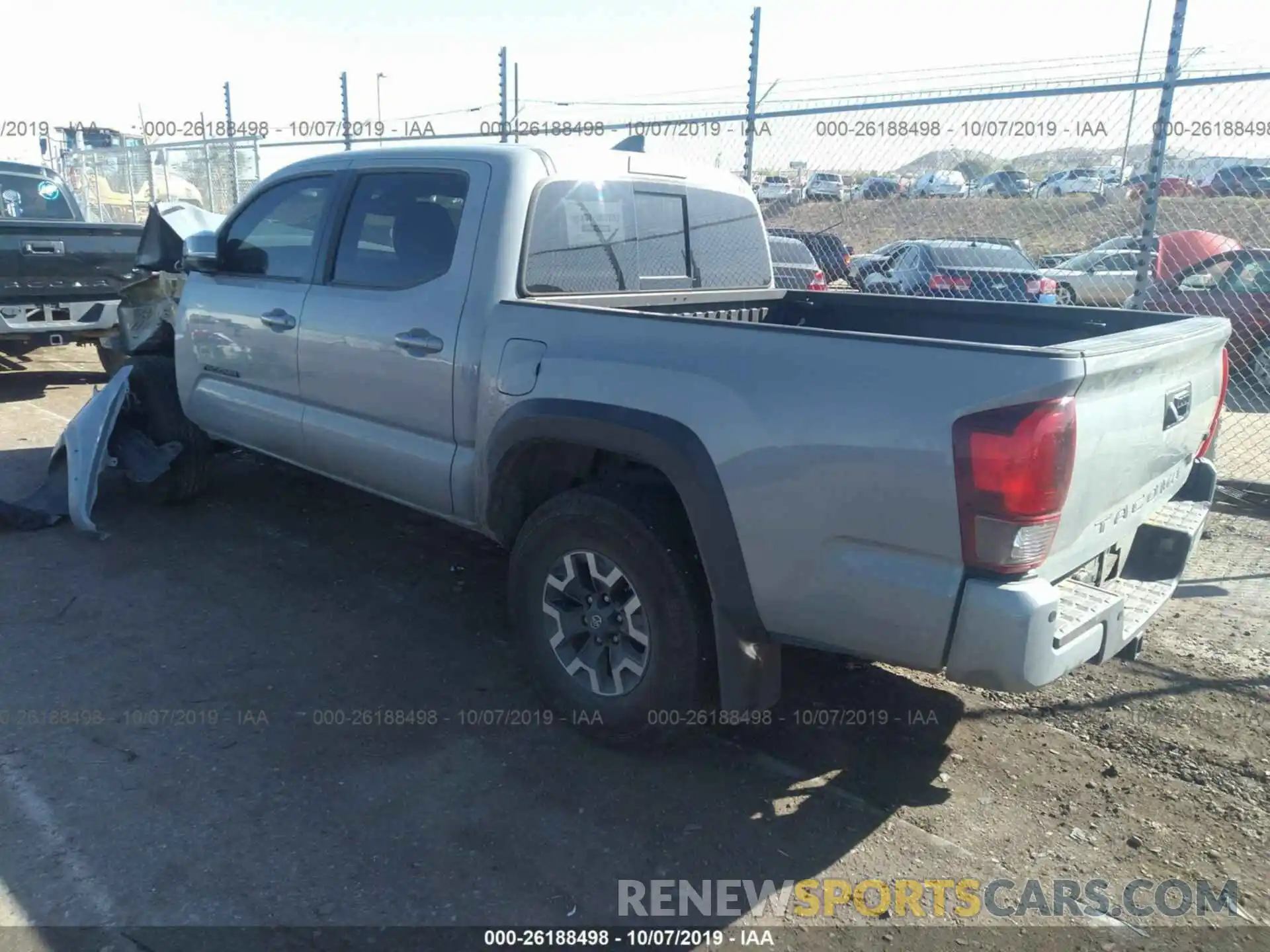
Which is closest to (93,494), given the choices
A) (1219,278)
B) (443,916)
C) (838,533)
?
(443,916)

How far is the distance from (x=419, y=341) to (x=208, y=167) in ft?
39.6

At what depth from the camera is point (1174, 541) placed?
324 centimetres

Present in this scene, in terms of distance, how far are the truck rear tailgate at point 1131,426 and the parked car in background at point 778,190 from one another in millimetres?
5556

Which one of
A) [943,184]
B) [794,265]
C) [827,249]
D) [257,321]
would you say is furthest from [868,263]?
[257,321]

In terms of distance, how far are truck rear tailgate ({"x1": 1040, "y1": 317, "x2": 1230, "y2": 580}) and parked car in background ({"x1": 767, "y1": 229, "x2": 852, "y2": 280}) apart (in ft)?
19.6

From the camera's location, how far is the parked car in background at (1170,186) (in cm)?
649

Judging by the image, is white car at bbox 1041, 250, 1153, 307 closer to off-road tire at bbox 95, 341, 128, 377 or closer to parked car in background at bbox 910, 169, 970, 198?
parked car in background at bbox 910, 169, 970, 198

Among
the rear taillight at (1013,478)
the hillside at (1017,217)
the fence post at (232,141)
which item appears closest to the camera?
the rear taillight at (1013,478)

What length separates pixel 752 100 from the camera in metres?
7.41

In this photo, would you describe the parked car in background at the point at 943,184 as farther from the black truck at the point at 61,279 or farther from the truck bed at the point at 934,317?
the black truck at the point at 61,279

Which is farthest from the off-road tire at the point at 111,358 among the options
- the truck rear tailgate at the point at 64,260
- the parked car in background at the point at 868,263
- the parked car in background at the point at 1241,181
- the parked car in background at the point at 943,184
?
the parked car in background at the point at 1241,181

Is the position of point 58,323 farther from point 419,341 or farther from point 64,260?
point 419,341

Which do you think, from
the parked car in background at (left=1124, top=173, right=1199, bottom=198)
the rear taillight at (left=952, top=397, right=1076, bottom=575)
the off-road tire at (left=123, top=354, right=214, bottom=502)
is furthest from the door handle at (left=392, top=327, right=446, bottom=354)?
the parked car in background at (left=1124, top=173, right=1199, bottom=198)

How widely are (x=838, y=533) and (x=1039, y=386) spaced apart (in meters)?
0.65
